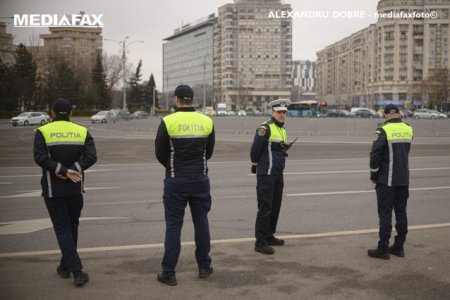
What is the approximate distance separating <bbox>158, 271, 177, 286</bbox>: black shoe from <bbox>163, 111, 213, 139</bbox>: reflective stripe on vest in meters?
1.40

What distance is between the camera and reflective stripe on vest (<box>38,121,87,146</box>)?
5109mm

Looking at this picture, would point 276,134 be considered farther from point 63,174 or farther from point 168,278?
point 63,174

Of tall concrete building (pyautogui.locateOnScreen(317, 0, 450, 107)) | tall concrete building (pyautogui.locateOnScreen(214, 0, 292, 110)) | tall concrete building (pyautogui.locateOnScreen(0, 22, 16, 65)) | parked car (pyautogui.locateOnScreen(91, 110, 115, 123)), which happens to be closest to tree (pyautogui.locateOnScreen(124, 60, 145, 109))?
tall concrete building (pyautogui.locateOnScreen(0, 22, 16, 65))

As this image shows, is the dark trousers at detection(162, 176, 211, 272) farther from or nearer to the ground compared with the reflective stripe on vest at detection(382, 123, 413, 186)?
nearer to the ground

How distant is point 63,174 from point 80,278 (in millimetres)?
1060

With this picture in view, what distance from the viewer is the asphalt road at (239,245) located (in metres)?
4.94

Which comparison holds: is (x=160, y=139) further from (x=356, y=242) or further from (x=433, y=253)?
(x=433, y=253)

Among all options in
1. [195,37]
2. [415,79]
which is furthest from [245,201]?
[195,37]

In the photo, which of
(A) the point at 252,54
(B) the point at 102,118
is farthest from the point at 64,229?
(A) the point at 252,54

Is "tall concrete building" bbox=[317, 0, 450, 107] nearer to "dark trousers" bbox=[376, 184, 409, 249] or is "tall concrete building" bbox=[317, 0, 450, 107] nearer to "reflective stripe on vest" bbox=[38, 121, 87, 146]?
"dark trousers" bbox=[376, 184, 409, 249]

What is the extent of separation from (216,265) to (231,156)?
46.3 feet

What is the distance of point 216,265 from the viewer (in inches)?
223

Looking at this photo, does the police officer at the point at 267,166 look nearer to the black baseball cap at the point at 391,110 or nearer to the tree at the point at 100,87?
the black baseball cap at the point at 391,110

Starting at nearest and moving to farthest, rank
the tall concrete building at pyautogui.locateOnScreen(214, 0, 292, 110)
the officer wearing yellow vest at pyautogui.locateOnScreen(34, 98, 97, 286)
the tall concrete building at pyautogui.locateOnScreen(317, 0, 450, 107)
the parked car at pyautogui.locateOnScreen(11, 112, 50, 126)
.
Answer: the officer wearing yellow vest at pyautogui.locateOnScreen(34, 98, 97, 286), the parked car at pyautogui.locateOnScreen(11, 112, 50, 126), the tall concrete building at pyautogui.locateOnScreen(317, 0, 450, 107), the tall concrete building at pyautogui.locateOnScreen(214, 0, 292, 110)
